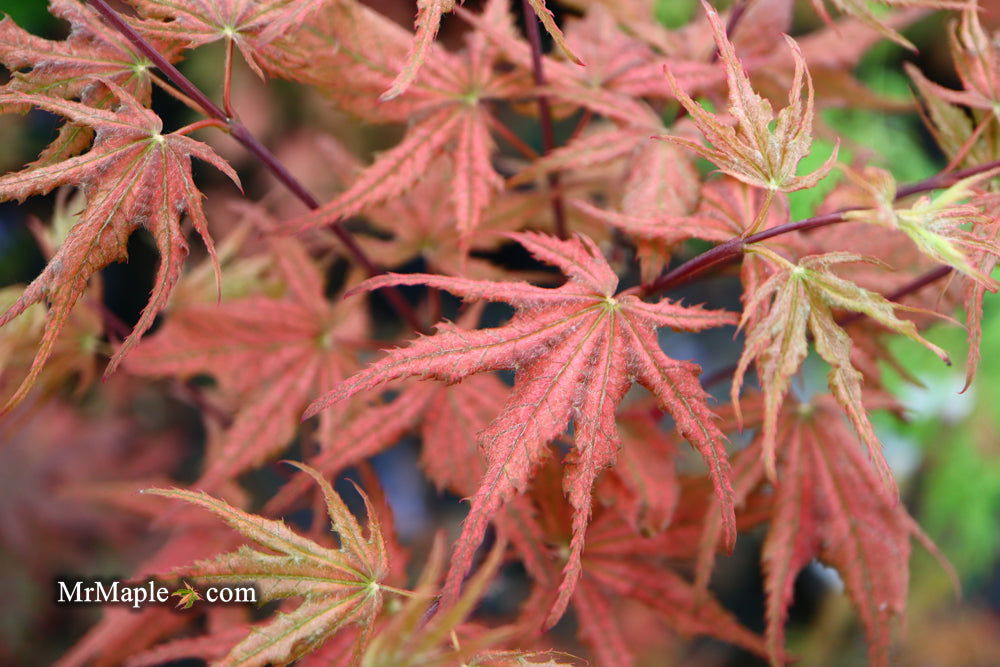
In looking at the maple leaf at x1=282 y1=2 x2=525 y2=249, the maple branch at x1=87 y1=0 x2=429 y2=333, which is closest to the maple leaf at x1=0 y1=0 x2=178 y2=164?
the maple branch at x1=87 y1=0 x2=429 y2=333

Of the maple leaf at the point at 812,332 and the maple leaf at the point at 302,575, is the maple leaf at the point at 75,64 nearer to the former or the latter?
the maple leaf at the point at 302,575

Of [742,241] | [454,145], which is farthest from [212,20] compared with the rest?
[742,241]

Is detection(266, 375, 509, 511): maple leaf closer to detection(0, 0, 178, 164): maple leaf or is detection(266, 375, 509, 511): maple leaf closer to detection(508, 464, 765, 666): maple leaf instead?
detection(508, 464, 765, 666): maple leaf

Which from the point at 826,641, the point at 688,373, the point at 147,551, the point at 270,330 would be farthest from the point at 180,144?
the point at 826,641

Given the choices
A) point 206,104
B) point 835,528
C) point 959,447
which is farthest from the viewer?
point 959,447

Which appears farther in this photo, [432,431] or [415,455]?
[415,455]

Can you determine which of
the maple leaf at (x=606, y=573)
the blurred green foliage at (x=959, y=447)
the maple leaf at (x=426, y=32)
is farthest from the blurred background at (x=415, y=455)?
the maple leaf at (x=426, y=32)

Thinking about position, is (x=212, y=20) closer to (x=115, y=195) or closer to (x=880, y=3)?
(x=115, y=195)
